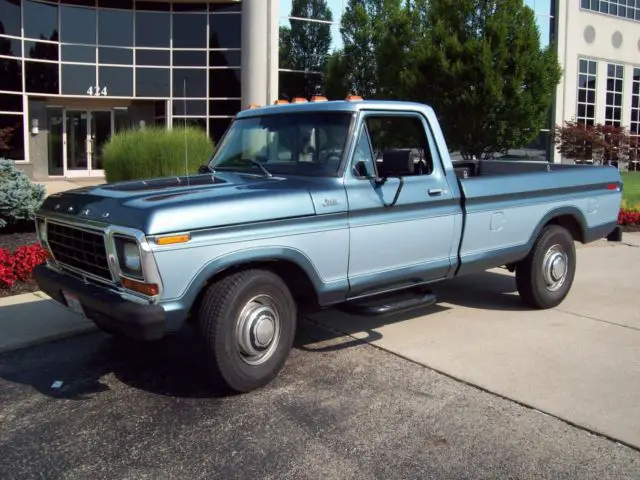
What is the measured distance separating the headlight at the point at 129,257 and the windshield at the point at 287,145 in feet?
4.97

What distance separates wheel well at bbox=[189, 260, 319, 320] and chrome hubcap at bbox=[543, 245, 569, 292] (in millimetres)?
2809

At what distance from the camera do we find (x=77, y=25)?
20672 mm

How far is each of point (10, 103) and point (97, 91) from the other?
258 centimetres

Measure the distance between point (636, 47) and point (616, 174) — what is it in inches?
1038

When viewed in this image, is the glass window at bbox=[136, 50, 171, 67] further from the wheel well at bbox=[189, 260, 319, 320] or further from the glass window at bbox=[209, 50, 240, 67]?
the wheel well at bbox=[189, 260, 319, 320]

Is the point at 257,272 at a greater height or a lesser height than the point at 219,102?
lesser

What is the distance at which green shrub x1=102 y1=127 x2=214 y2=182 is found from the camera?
11.9 meters

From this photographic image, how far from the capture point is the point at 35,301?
22.5 feet

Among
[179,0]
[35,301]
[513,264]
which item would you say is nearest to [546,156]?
[179,0]

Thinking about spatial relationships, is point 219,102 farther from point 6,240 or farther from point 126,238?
point 126,238

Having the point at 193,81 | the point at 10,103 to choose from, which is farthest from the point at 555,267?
the point at 10,103

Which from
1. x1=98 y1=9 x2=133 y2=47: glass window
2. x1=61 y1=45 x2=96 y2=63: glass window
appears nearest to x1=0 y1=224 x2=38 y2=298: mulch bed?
x1=61 y1=45 x2=96 y2=63: glass window

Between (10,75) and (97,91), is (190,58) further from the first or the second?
(10,75)

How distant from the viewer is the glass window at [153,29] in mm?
21219
